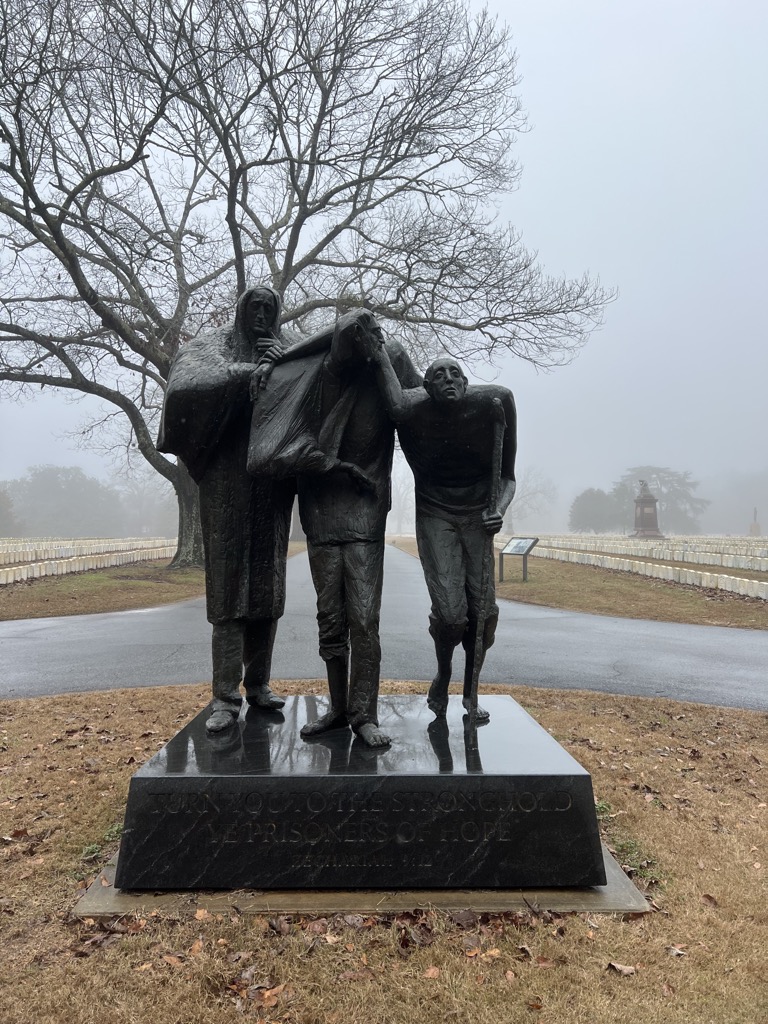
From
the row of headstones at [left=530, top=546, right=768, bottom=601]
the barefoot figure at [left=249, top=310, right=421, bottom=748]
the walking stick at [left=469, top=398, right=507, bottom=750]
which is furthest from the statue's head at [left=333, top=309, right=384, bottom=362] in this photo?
the row of headstones at [left=530, top=546, right=768, bottom=601]

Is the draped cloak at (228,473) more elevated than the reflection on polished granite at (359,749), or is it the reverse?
Answer: the draped cloak at (228,473)

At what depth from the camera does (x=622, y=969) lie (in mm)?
2674

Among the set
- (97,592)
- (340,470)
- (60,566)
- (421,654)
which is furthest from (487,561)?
(60,566)

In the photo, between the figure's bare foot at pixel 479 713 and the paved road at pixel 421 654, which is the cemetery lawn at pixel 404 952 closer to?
the figure's bare foot at pixel 479 713

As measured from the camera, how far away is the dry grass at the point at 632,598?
13.7 m

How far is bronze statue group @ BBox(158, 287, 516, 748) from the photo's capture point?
12.2 feet

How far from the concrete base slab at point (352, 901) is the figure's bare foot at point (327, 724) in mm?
852

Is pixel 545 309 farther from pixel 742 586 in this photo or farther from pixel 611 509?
pixel 611 509

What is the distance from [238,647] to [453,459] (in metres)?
1.71

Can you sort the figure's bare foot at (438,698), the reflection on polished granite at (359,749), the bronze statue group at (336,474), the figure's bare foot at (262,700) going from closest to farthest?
1. the reflection on polished granite at (359,749)
2. the bronze statue group at (336,474)
3. the figure's bare foot at (438,698)
4. the figure's bare foot at (262,700)

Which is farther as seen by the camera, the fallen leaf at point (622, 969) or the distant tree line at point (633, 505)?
the distant tree line at point (633, 505)

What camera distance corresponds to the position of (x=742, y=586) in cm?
1603

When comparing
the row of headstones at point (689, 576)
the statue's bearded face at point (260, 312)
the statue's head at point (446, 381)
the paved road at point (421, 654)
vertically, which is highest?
the statue's bearded face at point (260, 312)

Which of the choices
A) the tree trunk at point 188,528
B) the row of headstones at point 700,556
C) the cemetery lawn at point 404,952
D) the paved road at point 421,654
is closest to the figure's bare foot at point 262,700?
the cemetery lawn at point 404,952
